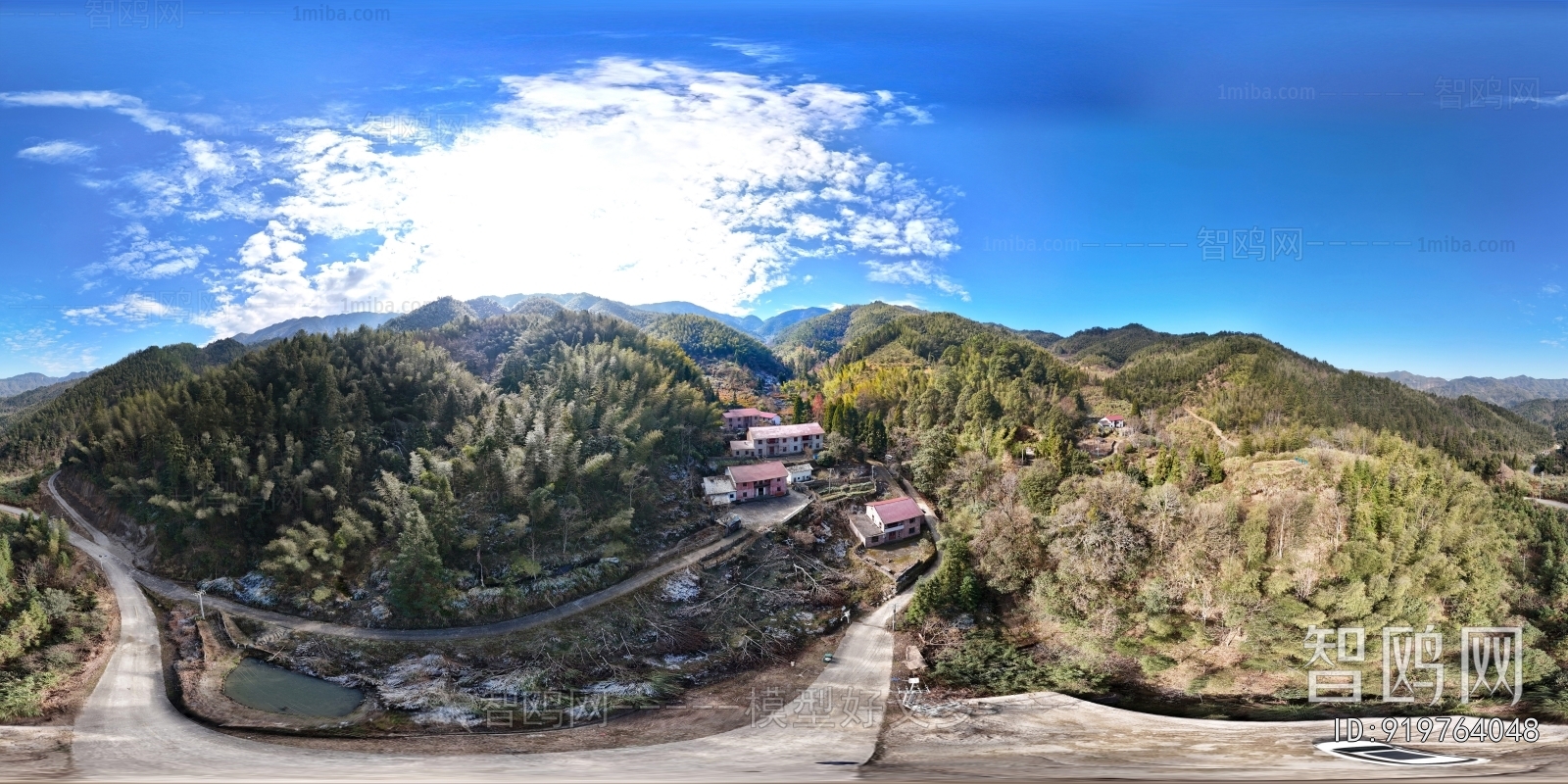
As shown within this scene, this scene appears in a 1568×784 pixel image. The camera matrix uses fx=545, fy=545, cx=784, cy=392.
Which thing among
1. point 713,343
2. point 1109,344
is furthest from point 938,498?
point 1109,344

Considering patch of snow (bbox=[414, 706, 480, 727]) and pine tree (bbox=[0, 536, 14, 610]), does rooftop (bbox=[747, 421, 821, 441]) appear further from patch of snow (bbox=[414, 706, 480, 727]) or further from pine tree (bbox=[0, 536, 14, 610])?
pine tree (bbox=[0, 536, 14, 610])

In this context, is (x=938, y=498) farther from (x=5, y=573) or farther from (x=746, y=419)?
(x=5, y=573)

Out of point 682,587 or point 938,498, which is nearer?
point 682,587

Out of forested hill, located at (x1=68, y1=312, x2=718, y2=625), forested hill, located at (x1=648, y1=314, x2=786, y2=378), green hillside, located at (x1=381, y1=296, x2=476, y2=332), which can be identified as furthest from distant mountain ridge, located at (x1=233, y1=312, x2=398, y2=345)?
forested hill, located at (x1=648, y1=314, x2=786, y2=378)

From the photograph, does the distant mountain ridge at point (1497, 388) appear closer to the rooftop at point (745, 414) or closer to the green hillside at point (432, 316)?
the rooftop at point (745, 414)

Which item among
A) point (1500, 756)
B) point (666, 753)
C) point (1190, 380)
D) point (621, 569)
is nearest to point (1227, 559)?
point (1500, 756)

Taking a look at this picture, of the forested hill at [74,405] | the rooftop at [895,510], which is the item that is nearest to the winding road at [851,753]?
the rooftop at [895,510]
